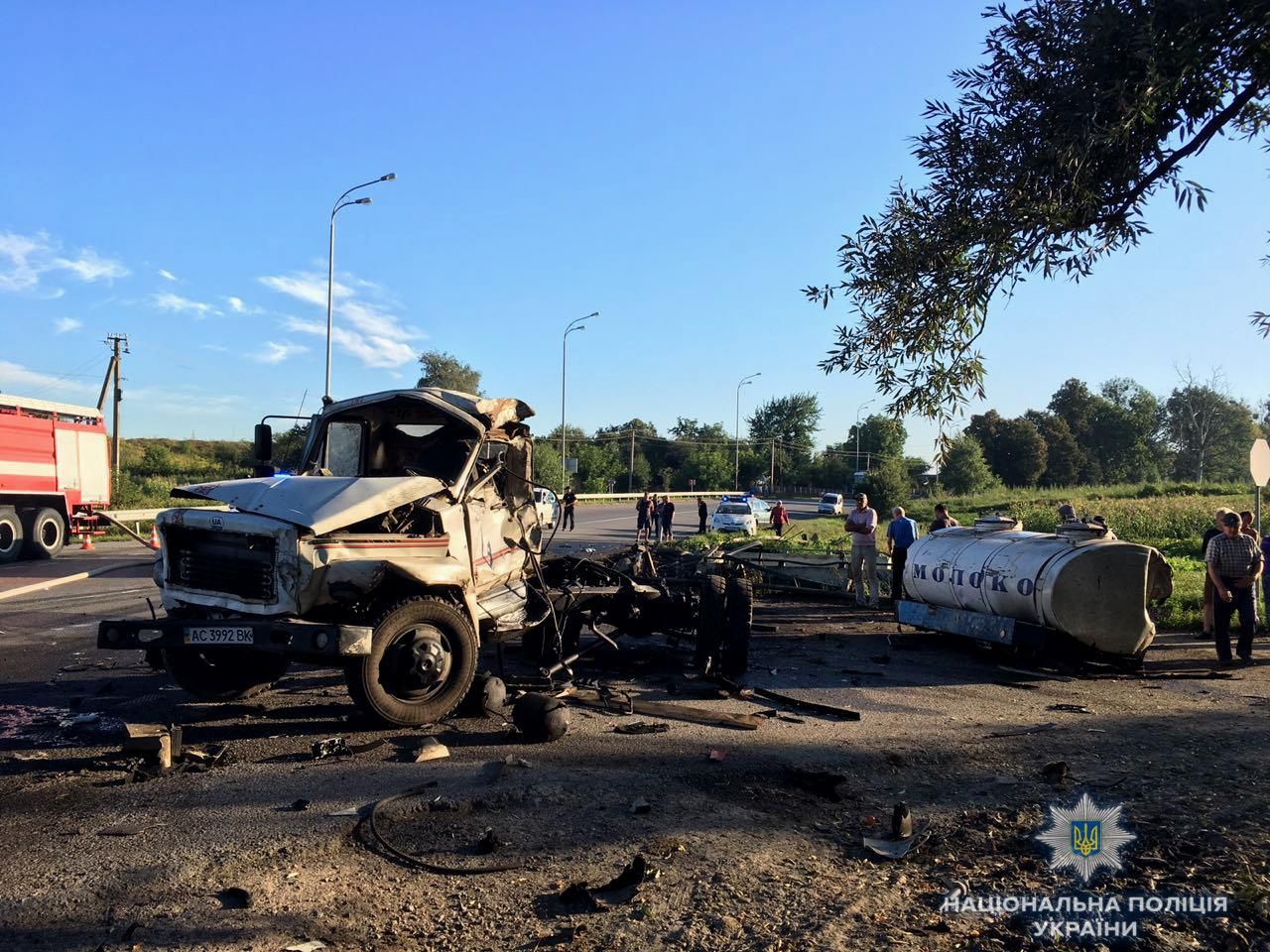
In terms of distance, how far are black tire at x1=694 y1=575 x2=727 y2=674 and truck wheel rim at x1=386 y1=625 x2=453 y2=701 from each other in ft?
9.84

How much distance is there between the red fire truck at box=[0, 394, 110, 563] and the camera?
20.5 meters

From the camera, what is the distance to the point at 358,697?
6125 millimetres

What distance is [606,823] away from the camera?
185 inches

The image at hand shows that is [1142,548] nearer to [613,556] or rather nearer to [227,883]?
[613,556]

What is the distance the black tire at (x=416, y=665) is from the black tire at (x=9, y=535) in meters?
18.7

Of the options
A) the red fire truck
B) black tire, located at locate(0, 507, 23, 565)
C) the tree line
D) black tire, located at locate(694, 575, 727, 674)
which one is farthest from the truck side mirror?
the tree line

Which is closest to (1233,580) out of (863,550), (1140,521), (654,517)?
(863,550)

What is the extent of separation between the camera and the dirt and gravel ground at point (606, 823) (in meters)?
3.59

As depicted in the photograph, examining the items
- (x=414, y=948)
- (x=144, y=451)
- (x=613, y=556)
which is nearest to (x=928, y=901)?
(x=414, y=948)

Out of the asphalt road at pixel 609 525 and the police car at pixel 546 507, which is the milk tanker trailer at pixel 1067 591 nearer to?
the police car at pixel 546 507

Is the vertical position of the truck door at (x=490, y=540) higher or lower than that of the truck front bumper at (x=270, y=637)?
higher

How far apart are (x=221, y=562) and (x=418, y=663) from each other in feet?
5.27

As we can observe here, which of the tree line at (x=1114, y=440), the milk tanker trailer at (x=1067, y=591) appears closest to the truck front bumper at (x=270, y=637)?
the milk tanker trailer at (x=1067, y=591)

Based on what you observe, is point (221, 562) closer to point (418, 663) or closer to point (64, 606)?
point (418, 663)
